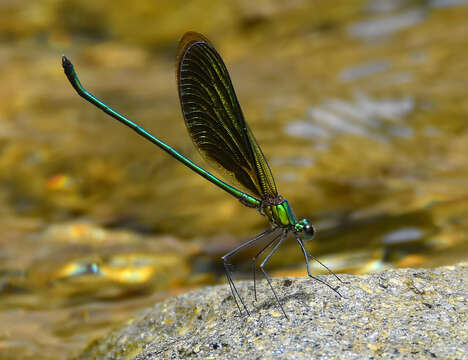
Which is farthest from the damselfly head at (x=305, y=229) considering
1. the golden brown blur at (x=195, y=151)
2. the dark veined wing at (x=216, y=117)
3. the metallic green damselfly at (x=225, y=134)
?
the golden brown blur at (x=195, y=151)

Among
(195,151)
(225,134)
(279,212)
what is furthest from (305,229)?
(195,151)

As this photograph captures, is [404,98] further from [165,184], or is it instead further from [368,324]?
[368,324]

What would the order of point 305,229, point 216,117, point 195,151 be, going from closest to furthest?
point 305,229
point 216,117
point 195,151

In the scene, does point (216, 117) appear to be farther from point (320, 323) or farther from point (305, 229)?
point (320, 323)

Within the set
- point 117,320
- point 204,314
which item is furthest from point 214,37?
point 204,314

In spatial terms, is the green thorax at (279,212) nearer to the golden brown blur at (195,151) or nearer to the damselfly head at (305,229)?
the damselfly head at (305,229)

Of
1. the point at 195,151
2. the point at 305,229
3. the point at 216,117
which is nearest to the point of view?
the point at 305,229
